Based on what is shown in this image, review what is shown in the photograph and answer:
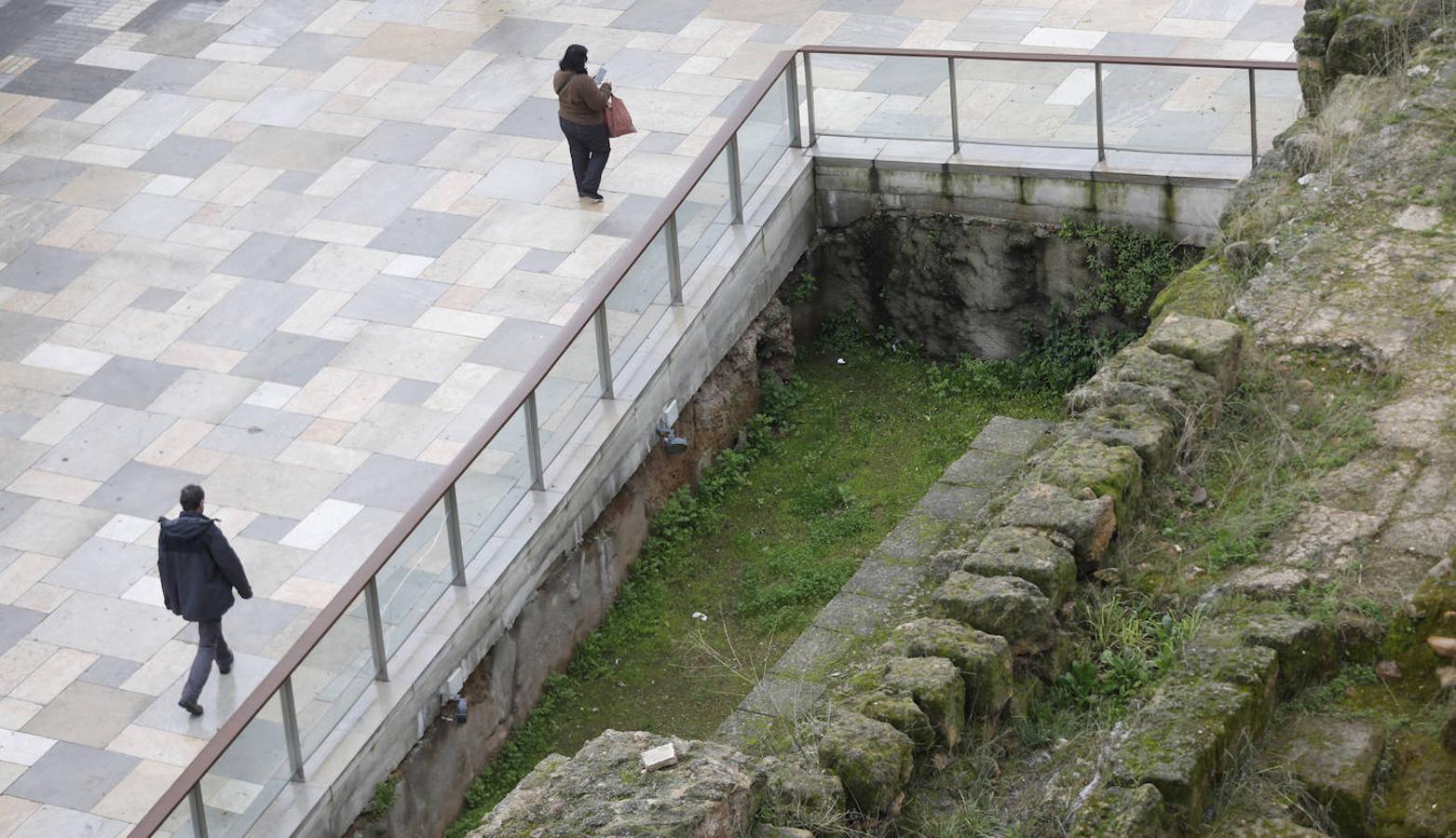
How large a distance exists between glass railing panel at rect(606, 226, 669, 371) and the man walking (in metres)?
2.94

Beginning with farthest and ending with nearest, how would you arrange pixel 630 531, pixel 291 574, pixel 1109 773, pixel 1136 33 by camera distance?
pixel 1136 33, pixel 630 531, pixel 291 574, pixel 1109 773

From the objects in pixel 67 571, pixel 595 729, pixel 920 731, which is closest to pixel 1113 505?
pixel 920 731

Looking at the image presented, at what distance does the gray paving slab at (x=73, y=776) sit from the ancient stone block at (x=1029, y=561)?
4.68 metres

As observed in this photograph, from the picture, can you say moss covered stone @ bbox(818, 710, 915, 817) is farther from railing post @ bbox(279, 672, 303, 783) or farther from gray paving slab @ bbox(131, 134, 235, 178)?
gray paving slab @ bbox(131, 134, 235, 178)

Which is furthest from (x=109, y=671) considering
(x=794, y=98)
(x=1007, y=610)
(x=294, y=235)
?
(x=794, y=98)

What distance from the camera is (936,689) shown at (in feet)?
28.1

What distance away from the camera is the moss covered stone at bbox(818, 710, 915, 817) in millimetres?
8203

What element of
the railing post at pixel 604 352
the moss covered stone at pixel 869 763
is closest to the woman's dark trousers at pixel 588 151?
the railing post at pixel 604 352

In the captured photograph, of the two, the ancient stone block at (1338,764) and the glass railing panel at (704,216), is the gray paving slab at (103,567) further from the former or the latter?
the ancient stone block at (1338,764)

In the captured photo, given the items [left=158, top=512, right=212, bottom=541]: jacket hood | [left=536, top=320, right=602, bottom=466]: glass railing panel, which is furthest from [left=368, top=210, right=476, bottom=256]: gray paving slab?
[left=158, top=512, right=212, bottom=541]: jacket hood

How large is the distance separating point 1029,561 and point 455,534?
370cm

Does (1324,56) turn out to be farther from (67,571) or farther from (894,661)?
(67,571)

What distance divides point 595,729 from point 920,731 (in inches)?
167

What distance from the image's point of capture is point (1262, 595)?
888 cm
